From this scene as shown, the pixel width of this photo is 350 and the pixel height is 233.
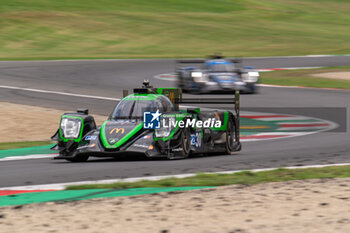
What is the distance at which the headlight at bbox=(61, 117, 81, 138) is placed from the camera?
485 inches

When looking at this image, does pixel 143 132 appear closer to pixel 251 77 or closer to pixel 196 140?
pixel 196 140

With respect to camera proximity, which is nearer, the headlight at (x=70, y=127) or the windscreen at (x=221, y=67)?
the headlight at (x=70, y=127)

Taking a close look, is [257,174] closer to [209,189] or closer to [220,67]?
[209,189]

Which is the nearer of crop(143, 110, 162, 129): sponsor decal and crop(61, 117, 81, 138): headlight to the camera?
crop(143, 110, 162, 129): sponsor decal

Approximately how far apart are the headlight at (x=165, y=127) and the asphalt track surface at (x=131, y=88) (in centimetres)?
46

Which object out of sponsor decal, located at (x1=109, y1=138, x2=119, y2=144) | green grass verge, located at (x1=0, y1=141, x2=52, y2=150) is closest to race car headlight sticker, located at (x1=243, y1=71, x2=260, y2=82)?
green grass verge, located at (x1=0, y1=141, x2=52, y2=150)

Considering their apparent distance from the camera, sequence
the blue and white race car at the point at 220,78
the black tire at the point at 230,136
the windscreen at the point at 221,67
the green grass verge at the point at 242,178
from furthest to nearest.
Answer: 1. the windscreen at the point at 221,67
2. the blue and white race car at the point at 220,78
3. the black tire at the point at 230,136
4. the green grass verge at the point at 242,178

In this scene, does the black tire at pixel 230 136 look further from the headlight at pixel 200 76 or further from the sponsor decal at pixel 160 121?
the headlight at pixel 200 76

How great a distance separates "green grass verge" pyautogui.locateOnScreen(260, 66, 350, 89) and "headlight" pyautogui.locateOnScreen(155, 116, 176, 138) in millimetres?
17183

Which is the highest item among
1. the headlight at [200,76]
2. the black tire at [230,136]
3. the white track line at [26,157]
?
the headlight at [200,76]

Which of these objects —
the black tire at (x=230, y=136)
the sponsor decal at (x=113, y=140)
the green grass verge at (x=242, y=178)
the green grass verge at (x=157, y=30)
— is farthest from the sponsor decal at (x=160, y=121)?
the green grass verge at (x=157, y=30)

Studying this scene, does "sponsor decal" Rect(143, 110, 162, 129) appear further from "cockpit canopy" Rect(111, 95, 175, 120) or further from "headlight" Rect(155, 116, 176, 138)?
"cockpit canopy" Rect(111, 95, 175, 120)

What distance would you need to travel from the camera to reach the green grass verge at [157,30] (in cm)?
5009

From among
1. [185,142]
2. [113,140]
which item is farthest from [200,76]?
[113,140]
